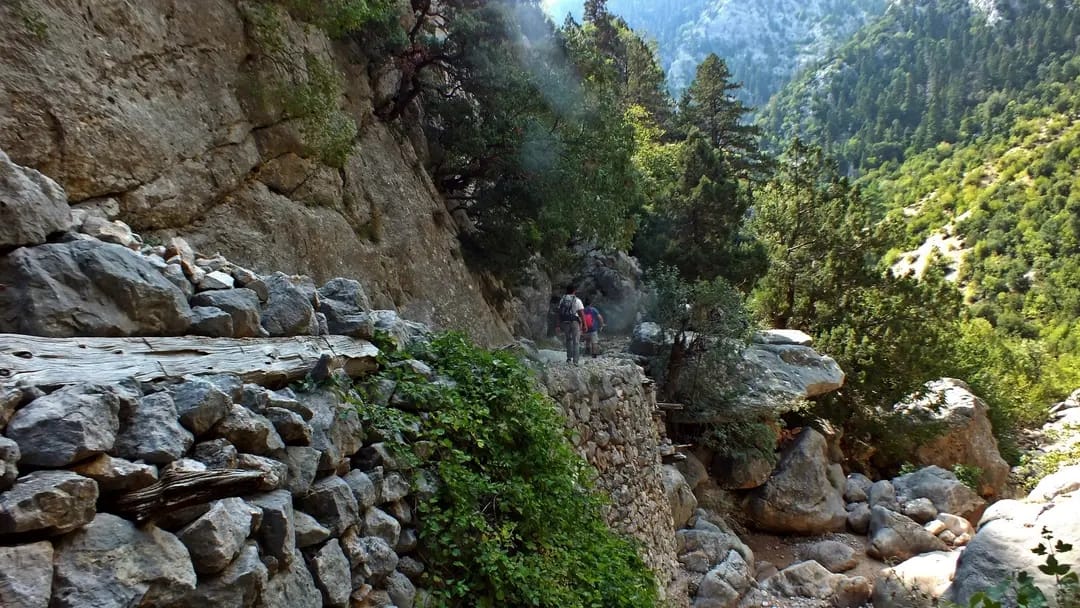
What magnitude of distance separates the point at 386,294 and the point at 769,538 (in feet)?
38.6

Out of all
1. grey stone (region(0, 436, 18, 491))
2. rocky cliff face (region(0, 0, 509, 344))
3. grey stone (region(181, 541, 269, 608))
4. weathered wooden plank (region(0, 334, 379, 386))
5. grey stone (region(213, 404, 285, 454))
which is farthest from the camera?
rocky cliff face (region(0, 0, 509, 344))

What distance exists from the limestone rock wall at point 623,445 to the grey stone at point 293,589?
15.7ft

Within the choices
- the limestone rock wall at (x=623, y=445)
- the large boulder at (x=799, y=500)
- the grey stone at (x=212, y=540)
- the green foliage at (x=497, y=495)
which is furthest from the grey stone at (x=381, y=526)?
the large boulder at (x=799, y=500)

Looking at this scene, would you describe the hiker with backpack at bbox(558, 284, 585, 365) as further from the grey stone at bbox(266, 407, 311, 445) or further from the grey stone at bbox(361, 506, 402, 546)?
the grey stone at bbox(266, 407, 311, 445)

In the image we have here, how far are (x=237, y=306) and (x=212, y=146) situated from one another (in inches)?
225

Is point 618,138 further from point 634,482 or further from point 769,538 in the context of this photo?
point 769,538

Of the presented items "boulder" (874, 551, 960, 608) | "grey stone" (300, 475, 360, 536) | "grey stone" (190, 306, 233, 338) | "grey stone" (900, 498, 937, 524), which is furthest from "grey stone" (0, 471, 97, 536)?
"grey stone" (900, 498, 937, 524)

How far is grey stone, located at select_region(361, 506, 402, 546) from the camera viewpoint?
11.9ft

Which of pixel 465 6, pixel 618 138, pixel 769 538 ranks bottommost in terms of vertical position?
pixel 769 538

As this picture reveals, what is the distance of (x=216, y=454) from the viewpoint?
9.30 ft

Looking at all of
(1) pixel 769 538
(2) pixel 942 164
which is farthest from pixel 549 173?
(2) pixel 942 164

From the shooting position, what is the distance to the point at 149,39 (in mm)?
7645

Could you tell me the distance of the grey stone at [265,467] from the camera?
2.93 meters

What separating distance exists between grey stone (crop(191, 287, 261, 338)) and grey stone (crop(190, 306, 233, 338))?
0.05 metres
